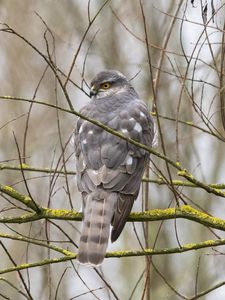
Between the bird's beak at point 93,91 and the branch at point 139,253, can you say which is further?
the bird's beak at point 93,91

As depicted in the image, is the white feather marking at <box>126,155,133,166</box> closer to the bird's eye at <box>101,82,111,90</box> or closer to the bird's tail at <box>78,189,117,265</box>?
the bird's tail at <box>78,189,117,265</box>

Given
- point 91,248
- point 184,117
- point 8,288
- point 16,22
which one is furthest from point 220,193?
point 8,288

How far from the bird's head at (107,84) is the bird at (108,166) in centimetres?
22

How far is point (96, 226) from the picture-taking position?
5441 millimetres

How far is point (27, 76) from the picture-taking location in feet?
40.9

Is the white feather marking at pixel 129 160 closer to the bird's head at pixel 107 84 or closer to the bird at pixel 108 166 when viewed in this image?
the bird at pixel 108 166

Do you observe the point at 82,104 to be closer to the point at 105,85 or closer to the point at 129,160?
the point at 105,85

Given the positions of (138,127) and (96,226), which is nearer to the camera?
(96,226)

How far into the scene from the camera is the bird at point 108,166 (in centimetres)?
540

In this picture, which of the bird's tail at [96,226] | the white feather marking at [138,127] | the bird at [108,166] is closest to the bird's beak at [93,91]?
the bird at [108,166]

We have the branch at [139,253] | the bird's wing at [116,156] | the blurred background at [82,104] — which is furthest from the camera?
the blurred background at [82,104]

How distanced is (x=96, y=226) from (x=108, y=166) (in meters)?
0.64

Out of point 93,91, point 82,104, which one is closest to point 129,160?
point 93,91

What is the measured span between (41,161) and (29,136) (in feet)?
2.30
